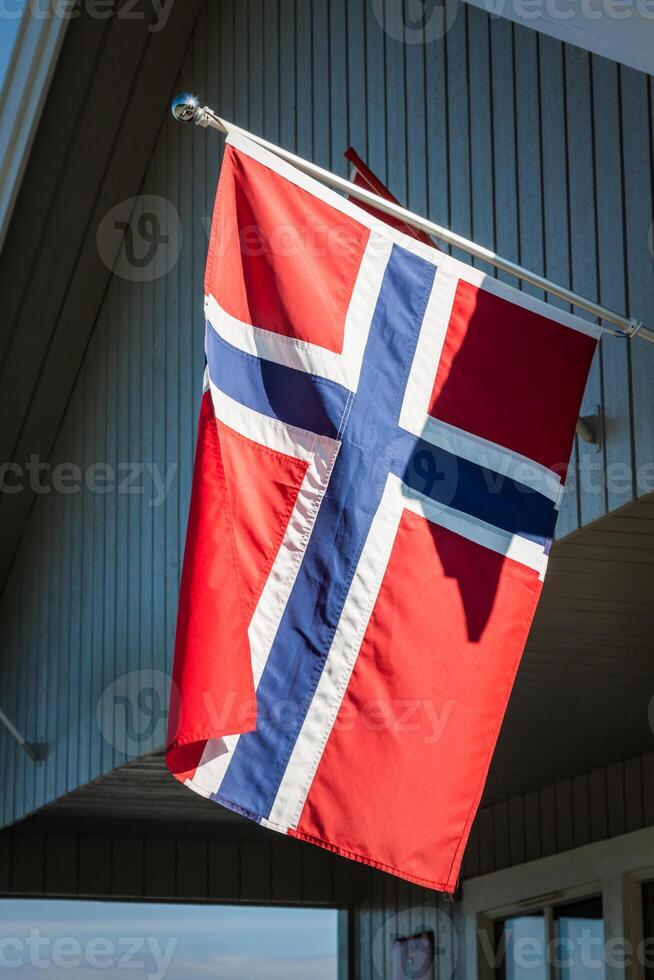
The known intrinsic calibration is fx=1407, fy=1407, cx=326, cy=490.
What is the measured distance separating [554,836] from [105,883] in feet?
11.4

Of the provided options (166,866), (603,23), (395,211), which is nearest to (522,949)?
(166,866)

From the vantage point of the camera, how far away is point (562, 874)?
291 inches

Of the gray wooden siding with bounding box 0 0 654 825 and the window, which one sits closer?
the gray wooden siding with bounding box 0 0 654 825

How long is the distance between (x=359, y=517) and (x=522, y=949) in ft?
17.8

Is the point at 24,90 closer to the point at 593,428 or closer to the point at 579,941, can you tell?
the point at 593,428

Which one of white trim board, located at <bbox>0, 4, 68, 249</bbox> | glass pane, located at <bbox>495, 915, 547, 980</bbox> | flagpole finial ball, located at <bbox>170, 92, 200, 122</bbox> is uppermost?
white trim board, located at <bbox>0, 4, 68, 249</bbox>

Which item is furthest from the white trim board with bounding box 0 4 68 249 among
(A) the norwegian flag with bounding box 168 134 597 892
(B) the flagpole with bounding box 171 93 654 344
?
(A) the norwegian flag with bounding box 168 134 597 892

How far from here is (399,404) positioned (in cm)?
313

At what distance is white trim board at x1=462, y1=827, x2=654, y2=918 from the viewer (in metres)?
6.77

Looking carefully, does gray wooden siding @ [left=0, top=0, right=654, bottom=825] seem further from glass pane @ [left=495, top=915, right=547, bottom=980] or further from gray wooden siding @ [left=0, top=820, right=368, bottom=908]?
glass pane @ [left=495, top=915, right=547, bottom=980]

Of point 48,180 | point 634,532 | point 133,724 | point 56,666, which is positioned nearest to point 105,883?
point 56,666

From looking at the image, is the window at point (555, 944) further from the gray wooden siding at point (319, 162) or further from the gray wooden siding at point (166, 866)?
the gray wooden siding at point (319, 162)

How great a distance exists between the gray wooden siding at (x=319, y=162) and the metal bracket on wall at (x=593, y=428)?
0.10ft

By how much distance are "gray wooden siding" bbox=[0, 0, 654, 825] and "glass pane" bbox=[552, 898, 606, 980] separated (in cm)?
253
